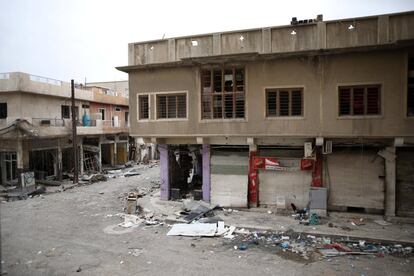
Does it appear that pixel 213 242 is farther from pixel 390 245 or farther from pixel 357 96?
pixel 357 96

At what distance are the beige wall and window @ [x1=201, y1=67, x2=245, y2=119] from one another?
33 centimetres

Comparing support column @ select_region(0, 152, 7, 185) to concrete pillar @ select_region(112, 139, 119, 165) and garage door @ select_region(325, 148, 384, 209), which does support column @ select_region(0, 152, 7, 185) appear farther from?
garage door @ select_region(325, 148, 384, 209)

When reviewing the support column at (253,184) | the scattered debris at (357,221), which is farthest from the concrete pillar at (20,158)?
the scattered debris at (357,221)

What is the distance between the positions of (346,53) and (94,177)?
19896 mm

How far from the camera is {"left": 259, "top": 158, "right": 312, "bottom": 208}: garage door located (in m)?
14.5

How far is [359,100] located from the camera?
1309cm

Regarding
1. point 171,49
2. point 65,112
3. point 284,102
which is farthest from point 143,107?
point 65,112

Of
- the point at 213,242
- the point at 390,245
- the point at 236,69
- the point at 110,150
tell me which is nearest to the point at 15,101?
the point at 110,150

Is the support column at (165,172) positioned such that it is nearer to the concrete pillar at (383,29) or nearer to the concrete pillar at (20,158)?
the concrete pillar at (383,29)

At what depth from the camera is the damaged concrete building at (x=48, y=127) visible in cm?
2123

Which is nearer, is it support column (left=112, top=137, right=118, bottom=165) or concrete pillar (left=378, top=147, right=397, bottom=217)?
concrete pillar (left=378, top=147, right=397, bottom=217)

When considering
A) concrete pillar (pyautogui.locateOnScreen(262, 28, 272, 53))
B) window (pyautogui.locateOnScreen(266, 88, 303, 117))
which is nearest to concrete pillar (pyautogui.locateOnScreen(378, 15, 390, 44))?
window (pyautogui.locateOnScreen(266, 88, 303, 117))

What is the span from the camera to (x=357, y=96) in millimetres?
13125

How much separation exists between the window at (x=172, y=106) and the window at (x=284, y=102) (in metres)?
3.96
